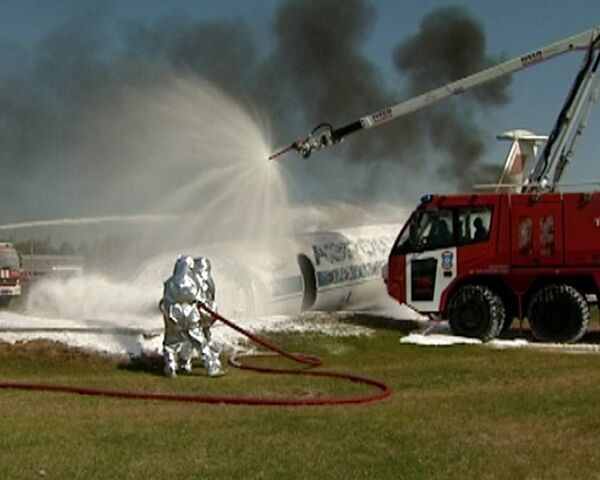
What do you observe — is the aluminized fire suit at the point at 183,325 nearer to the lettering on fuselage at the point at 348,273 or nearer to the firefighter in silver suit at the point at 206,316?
the firefighter in silver suit at the point at 206,316

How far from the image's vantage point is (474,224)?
20203 mm

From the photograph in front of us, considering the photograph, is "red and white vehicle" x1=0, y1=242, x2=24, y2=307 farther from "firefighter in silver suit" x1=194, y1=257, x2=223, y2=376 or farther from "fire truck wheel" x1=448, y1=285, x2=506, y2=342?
"firefighter in silver suit" x1=194, y1=257, x2=223, y2=376

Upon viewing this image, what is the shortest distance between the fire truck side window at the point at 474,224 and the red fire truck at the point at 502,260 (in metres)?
0.02

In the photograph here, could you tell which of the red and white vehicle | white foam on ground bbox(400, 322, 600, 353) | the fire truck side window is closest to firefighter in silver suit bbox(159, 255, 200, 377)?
white foam on ground bbox(400, 322, 600, 353)

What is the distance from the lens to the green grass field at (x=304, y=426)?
26.8 ft

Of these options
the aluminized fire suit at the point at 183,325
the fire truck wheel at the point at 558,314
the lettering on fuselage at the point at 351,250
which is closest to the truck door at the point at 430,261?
the fire truck wheel at the point at 558,314

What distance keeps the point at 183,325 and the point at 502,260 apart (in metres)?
7.95

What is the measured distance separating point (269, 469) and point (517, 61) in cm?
1692

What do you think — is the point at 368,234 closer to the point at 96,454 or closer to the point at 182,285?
the point at 182,285

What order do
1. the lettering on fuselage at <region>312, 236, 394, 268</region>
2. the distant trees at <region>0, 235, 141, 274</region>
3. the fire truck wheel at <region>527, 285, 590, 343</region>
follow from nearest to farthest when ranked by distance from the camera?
the fire truck wheel at <region>527, 285, 590, 343</region>, the distant trees at <region>0, 235, 141, 274</region>, the lettering on fuselage at <region>312, 236, 394, 268</region>

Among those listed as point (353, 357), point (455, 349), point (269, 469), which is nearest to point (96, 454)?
point (269, 469)

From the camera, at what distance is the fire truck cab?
62.8 feet

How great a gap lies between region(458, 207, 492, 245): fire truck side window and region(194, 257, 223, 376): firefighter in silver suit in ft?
23.7

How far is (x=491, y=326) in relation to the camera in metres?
19.5
